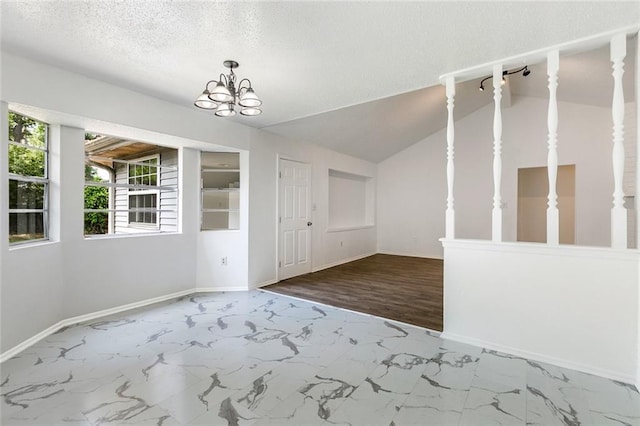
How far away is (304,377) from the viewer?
2213 millimetres

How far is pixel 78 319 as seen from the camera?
323cm

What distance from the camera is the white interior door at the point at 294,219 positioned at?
5.14 m

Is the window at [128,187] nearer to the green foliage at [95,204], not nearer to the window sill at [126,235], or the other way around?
the green foliage at [95,204]

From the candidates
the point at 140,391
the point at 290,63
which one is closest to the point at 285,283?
the point at 140,391

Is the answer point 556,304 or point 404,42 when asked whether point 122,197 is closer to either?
point 404,42

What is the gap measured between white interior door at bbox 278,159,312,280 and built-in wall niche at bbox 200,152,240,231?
0.76m

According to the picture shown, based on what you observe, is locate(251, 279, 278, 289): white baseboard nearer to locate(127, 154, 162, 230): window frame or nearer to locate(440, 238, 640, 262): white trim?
locate(127, 154, 162, 230): window frame

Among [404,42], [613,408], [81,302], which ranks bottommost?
[613,408]

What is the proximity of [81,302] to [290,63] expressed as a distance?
333 centimetres

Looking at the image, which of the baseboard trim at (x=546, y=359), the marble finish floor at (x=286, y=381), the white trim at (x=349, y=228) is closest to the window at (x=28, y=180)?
the marble finish floor at (x=286, y=381)

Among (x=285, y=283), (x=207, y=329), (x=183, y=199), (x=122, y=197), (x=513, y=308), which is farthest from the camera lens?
(x=285, y=283)

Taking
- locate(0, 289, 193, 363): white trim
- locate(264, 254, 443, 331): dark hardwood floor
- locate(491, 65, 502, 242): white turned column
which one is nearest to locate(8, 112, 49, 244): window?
locate(0, 289, 193, 363): white trim

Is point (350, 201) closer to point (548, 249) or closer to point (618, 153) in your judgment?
point (548, 249)

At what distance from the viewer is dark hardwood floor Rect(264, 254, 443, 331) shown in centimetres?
360
